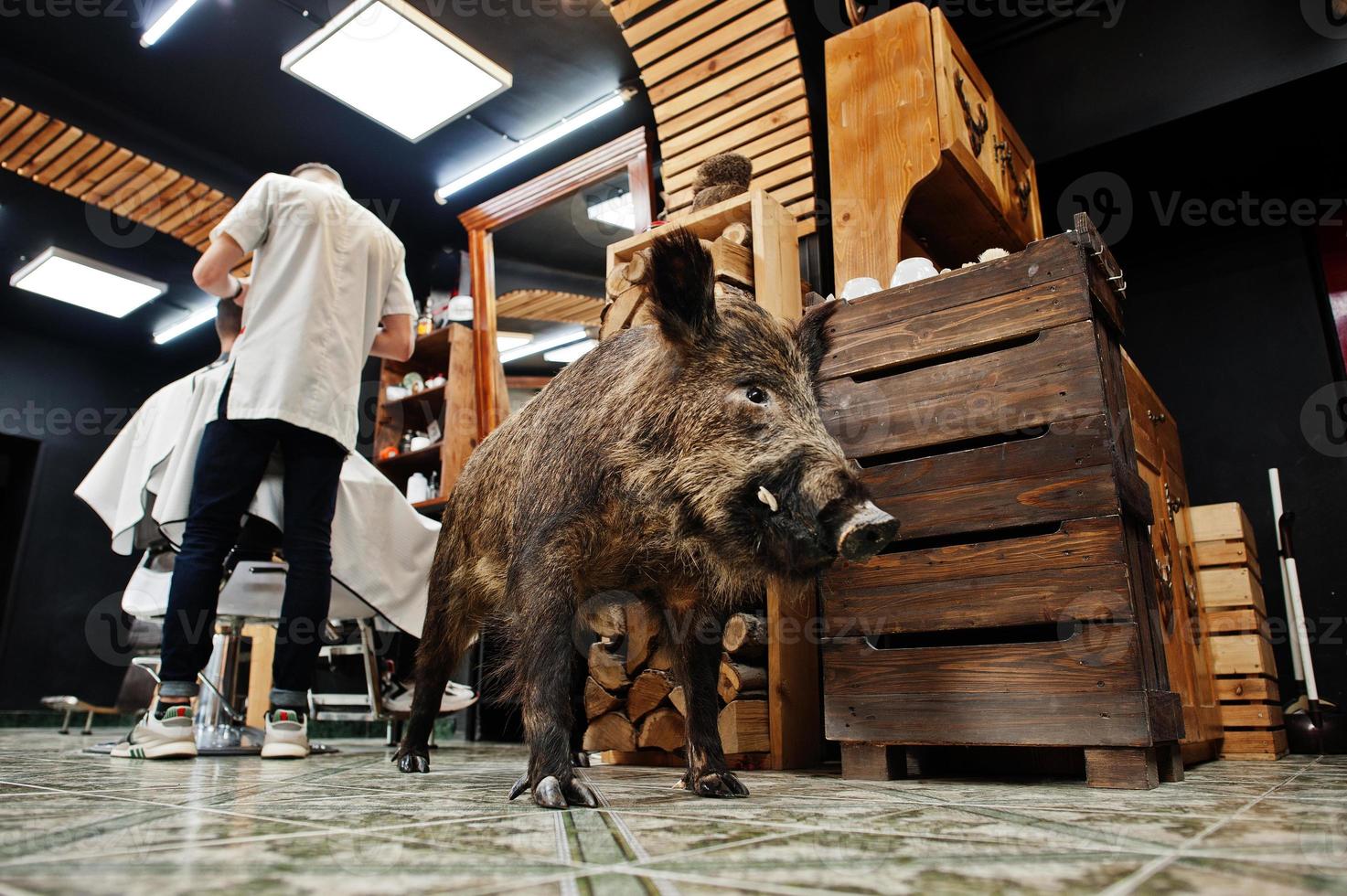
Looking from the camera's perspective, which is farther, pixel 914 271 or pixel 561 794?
pixel 914 271

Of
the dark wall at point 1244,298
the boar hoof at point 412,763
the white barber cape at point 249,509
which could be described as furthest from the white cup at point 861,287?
the dark wall at point 1244,298

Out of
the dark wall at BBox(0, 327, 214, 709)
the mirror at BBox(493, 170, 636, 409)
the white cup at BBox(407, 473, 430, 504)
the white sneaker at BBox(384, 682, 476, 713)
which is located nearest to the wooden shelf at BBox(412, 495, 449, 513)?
the white cup at BBox(407, 473, 430, 504)

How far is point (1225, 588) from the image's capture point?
10.3 feet

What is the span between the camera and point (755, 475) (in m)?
1.66

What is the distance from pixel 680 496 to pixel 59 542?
388 inches

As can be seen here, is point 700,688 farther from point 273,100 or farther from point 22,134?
point 22,134

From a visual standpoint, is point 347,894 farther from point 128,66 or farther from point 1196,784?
point 128,66

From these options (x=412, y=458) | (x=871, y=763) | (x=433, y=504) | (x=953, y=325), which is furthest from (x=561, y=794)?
(x=412, y=458)

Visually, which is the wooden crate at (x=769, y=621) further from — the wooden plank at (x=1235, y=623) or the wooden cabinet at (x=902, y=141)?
the wooden plank at (x=1235, y=623)

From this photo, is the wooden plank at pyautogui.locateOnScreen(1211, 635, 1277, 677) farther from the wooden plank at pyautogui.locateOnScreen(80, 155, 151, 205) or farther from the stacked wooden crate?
the wooden plank at pyautogui.locateOnScreen(80, 155, 151, 205)

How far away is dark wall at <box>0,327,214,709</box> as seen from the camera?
28.1 feet

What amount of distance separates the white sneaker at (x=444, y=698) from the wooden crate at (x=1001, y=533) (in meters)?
1.94

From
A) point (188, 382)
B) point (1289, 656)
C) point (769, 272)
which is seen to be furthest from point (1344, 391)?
point (188, 382)

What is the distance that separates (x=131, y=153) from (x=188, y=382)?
13.0ft
